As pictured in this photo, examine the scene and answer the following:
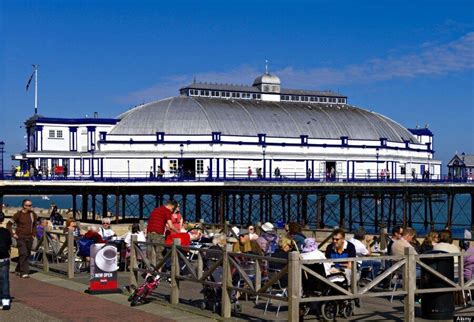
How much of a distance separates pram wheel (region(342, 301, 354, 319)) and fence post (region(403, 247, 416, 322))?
97cm

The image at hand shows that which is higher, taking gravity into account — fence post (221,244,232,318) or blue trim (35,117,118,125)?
blue trim (35,117,118,125)

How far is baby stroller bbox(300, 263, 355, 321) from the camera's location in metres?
13.6

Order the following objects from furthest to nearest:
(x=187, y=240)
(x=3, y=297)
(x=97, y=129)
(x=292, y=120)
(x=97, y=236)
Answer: (x=292, y=120), (x=97, y=129), (x=97, y=236), (x=187, y=240), (x=3, y=297)

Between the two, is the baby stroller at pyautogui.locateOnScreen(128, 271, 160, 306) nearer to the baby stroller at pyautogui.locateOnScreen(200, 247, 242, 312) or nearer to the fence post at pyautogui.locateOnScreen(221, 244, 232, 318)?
the baby stroller at pyautogui.locateOnScreen(200, 247, 242, 312)

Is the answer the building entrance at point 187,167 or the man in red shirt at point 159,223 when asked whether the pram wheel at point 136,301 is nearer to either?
the man in red shirt at point 159,223

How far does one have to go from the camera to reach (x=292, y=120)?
77.4 metres

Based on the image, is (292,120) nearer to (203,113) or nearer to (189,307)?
(203,113)

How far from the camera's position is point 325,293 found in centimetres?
1364

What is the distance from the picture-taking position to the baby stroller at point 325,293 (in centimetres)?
1355

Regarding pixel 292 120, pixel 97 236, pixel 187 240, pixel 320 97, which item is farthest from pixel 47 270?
pixel 320 97

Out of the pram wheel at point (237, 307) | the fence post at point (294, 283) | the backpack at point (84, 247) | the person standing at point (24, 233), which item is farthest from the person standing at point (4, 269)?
the fence post at point (294, 283)

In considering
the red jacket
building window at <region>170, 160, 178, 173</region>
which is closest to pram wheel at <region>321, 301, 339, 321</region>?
the red jacket

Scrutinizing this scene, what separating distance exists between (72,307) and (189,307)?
7.25 ft

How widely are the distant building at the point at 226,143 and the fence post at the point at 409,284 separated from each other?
51.6 meters
